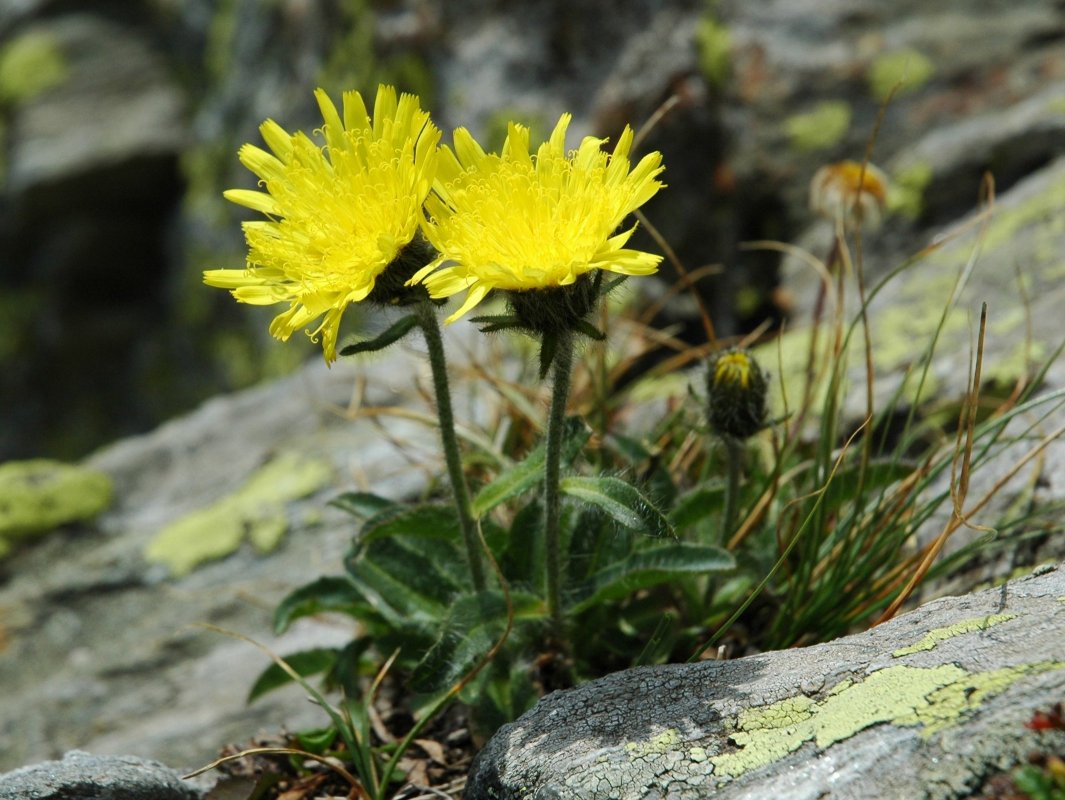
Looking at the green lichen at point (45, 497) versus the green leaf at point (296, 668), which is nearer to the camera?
the green leaf at point (296, 668)

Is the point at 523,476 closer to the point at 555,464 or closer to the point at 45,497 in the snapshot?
the point at 555,464

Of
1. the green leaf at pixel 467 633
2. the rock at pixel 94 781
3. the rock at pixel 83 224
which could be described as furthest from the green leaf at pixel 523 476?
the rock at pixel 83 224

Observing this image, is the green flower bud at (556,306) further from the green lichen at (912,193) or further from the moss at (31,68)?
the moss at (31,68)

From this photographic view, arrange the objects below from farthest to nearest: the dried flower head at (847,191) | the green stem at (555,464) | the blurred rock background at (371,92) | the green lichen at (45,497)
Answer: the blurred rock background at (371,92), the green lichen at (45,497), the dried flower head at (847,191), the green stem at (555,464)

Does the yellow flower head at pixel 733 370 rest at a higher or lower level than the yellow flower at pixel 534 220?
lower

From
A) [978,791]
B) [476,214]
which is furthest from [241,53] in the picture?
[978,791]

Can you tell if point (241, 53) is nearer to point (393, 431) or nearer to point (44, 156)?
point (44, 156)
